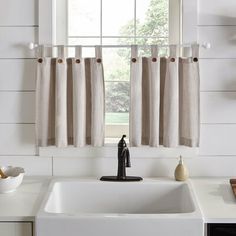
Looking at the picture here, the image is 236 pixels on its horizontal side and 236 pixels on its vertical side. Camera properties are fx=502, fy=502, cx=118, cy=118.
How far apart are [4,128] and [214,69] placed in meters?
1.06

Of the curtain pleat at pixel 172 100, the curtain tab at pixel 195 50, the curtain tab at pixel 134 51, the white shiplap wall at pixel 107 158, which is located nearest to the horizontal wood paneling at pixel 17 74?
the white shiplap wall at pixel 107 158

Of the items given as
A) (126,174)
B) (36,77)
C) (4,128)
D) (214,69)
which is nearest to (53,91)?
(36,77)

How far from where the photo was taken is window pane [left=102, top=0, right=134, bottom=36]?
8.40 feet

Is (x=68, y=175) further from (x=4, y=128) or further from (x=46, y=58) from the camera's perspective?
(x=46, y=58)

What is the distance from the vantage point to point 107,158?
2.47 meters

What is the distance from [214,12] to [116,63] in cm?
55

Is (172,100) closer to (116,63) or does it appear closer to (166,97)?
(166,97)

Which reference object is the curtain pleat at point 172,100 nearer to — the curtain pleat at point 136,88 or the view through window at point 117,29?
the curtain pleat at point 136,88

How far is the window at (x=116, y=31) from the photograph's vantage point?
2555 mm

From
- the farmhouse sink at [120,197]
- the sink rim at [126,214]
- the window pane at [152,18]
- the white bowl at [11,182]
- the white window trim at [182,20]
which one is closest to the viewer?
the sink rim at [126,214]

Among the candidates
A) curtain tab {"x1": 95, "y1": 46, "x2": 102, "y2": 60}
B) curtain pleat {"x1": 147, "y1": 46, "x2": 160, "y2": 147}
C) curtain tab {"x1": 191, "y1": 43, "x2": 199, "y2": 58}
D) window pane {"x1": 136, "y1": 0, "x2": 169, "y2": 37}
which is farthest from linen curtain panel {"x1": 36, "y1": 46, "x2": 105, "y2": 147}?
curtain tab {"x1": 191, "y1": 43, "x2": 199, "y2": 58}

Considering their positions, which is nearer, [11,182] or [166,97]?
[11,182]

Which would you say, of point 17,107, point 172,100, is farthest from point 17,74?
point 172,100

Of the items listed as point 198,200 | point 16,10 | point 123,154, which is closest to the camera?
point 198,200
